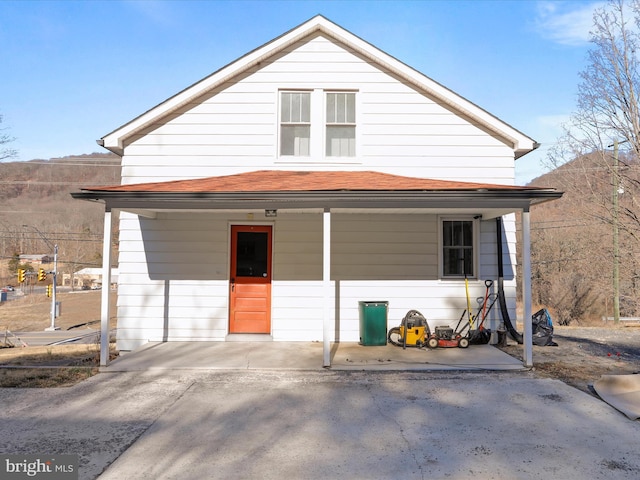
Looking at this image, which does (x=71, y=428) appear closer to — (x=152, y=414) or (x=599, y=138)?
(x=152, y=414)

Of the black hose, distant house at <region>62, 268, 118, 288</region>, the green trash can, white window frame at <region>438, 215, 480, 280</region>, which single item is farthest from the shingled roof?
distant house at <region>62, 268, 118, 288</region>

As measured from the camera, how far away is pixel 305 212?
8.45 m

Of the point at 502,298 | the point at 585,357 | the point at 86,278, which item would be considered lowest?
the point at 86,278

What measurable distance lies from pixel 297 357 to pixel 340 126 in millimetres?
4806

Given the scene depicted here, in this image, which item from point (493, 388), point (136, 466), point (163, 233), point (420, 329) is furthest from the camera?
point (163, 233)

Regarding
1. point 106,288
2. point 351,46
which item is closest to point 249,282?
point 106,288

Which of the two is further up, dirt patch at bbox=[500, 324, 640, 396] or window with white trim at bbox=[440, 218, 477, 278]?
window with white trim at bbox=[440, 218, 477, 278]

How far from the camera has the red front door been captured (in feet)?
28.6

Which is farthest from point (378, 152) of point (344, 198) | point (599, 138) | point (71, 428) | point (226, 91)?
point (71, 428)

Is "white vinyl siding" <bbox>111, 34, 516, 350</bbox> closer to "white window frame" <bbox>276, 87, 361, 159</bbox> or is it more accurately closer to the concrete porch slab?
"white window frame" <bbox>276, 87, 361, 159</bbox>

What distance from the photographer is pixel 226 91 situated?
29.5 feet

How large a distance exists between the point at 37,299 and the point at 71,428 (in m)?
67.8

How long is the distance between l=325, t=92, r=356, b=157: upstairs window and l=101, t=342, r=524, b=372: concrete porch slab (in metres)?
4.00

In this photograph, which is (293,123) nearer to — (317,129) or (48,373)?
(317,129)
